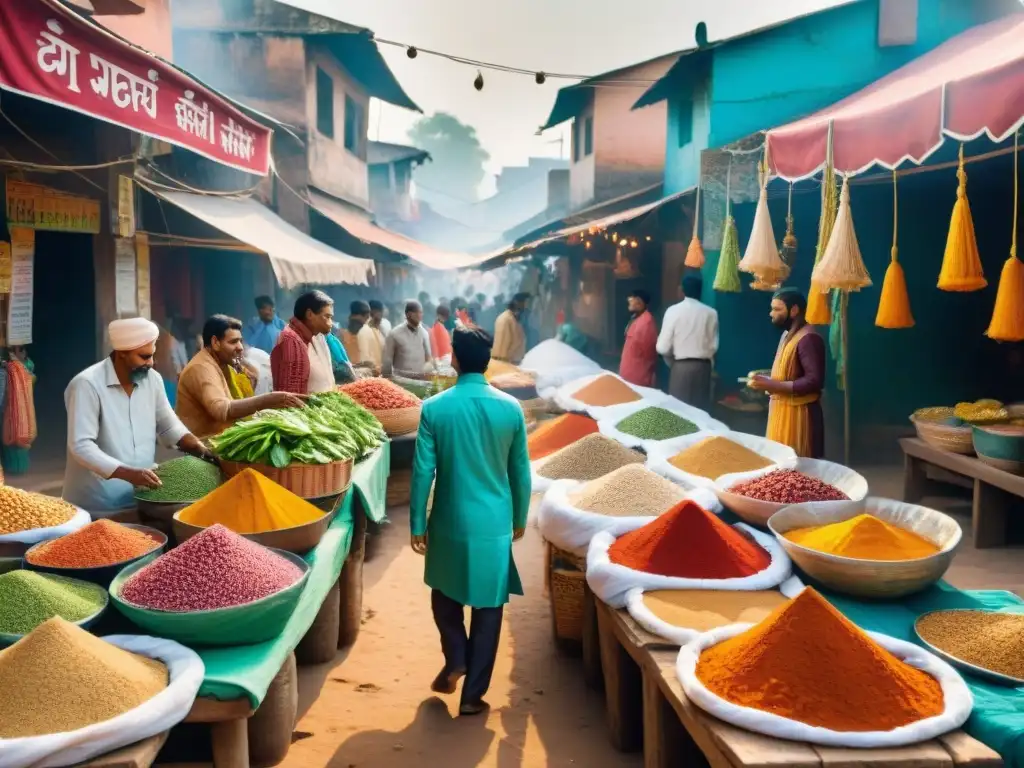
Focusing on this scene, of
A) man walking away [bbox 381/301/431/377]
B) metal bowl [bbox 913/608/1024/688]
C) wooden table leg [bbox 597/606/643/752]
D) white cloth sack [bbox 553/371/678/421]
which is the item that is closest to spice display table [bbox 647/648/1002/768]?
metal bowl [bbox 913/608/1024/688]

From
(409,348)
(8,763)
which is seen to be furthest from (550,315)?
(8,763)

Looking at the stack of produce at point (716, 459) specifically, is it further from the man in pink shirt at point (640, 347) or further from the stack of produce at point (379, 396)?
the man in pink shirt at point (640, 347)

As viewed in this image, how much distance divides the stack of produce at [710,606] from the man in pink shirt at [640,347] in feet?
17.9

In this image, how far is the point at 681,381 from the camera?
7844mm

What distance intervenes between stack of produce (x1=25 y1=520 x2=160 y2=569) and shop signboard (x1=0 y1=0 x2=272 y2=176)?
2.44 m

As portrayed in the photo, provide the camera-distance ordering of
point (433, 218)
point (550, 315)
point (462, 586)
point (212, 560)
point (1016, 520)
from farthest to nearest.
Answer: point (433, 218) → point (550, 315) → point (1016, 520) → point (462, 586) → point (212, 560)

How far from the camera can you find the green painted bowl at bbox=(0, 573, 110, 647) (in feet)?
6.88

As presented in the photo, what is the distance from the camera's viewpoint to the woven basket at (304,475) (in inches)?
131

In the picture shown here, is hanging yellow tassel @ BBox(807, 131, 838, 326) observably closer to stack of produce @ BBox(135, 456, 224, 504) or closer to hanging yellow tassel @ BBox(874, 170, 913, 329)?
hanging yellow tassel @ BBox(874, 170, 913, 329)

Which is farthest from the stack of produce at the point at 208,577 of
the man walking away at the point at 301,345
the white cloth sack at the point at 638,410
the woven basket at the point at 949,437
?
the woven basket at the point at 949,437

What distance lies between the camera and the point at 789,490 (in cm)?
347

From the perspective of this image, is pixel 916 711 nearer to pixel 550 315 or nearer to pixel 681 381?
pixel 681 381

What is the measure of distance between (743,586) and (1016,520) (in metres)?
3.61

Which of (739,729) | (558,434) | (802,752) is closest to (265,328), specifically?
(558,434)
